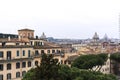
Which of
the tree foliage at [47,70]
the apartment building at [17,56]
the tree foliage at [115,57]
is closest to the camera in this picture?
the tree foliage at [47,70]

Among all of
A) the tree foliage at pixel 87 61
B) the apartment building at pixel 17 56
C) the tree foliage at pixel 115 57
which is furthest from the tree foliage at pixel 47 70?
the tree foliage at pixel 115 57

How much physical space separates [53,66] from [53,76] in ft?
3.86

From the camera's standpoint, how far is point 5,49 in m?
58.0

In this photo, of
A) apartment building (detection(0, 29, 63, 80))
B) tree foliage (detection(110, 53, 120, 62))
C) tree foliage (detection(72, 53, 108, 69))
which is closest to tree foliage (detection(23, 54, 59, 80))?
apartment building (detection(0, 29, 63, 80))

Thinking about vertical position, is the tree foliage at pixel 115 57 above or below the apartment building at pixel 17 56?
below

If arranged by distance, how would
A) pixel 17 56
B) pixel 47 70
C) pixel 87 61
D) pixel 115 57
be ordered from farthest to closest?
pixel 115 57 < pixel 87 61 < pixel 17 56 < pixel 47 70

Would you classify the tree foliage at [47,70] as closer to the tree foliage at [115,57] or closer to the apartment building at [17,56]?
the apartment building at [17,56]

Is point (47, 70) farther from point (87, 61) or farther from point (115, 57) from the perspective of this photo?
point (115, 57)

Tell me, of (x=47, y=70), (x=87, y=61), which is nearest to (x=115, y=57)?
(x=87, y=61)

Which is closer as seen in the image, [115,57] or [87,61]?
[87,61]

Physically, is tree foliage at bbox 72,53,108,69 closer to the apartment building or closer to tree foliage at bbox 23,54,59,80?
the apartment building

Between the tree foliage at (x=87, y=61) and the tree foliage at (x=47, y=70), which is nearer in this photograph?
the tree foliage at (x=47, y=70)

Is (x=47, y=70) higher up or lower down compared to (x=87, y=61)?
higher up

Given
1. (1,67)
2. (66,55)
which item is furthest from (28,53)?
(66,55)
